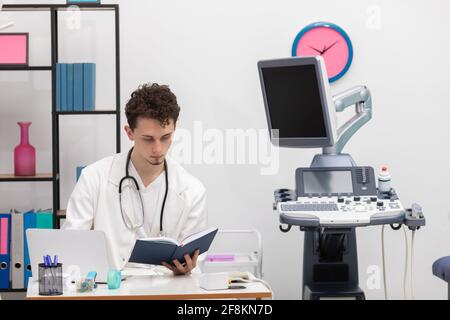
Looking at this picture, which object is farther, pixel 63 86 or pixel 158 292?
pixel 63 86

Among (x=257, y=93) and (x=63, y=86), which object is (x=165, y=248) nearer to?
(x=63, y=86)

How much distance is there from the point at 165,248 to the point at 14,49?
1.84m

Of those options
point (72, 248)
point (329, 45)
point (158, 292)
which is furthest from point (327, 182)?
point (72, 248)

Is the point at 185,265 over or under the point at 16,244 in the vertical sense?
over

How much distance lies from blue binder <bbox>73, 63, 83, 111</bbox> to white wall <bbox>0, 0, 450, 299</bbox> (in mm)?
349

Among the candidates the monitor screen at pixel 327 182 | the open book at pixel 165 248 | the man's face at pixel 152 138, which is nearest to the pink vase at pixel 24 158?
the man's face at pixel 152 138

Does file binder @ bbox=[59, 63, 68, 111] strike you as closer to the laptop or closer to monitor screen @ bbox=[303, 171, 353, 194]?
monitor screen @ bbox=[303, 171, 353, 194]

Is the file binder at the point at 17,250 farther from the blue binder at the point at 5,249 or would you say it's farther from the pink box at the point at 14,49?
the pink box at the point at 14,49

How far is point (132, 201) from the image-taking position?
2.95 metres

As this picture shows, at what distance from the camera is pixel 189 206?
297 cm

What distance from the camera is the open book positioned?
2408mm

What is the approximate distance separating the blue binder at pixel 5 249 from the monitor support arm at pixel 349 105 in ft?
5.29

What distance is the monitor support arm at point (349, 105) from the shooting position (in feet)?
11.3

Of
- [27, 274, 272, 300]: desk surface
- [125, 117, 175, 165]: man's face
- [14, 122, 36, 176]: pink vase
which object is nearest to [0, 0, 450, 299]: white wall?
[14, 122, 36, 176]: pink vase
